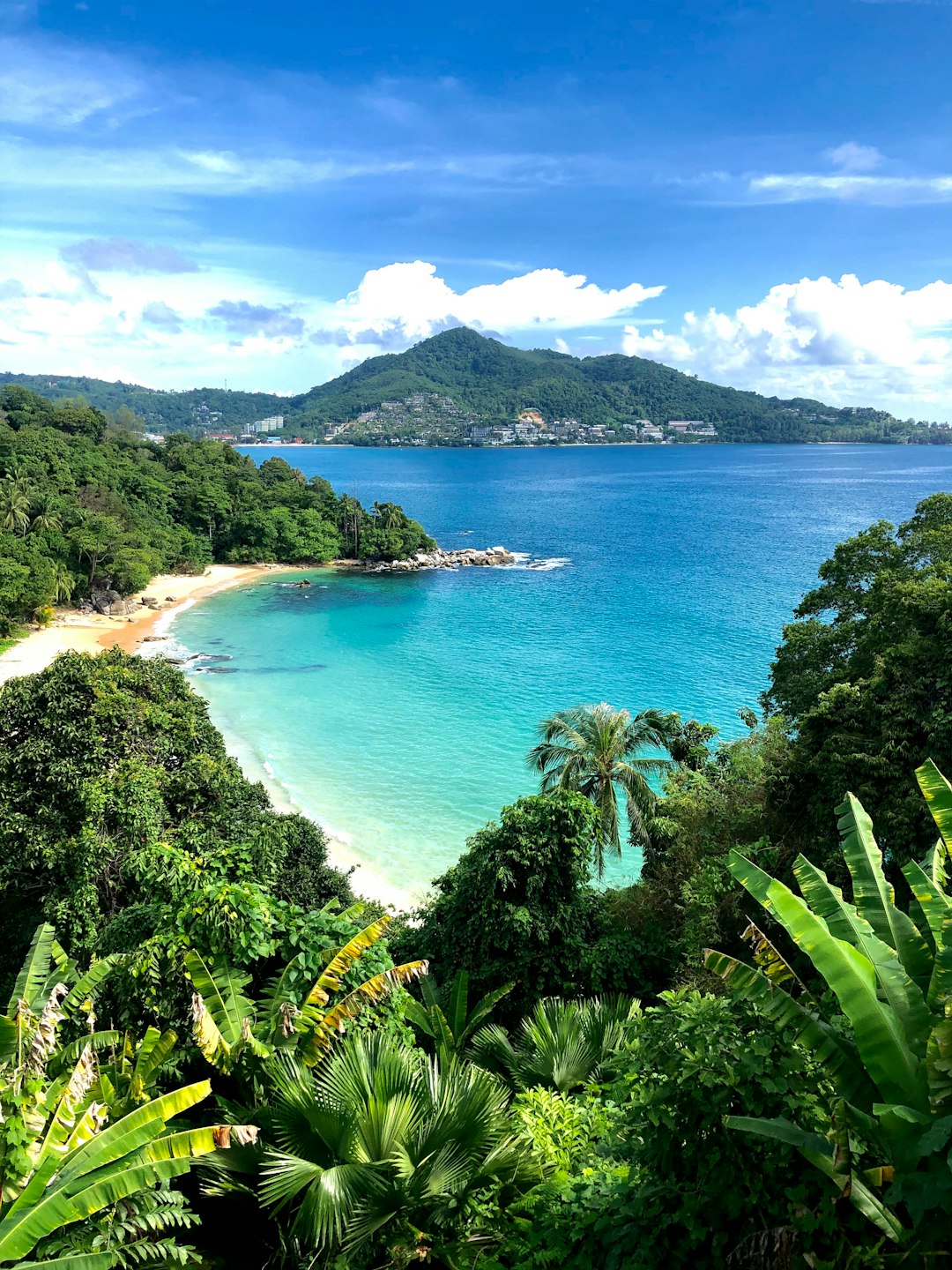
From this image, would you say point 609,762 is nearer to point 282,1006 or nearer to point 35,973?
point 282,1006

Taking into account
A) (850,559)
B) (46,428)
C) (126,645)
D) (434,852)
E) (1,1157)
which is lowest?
(434,852)

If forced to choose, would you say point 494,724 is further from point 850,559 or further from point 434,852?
point 850,559

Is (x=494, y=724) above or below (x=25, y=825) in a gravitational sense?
below

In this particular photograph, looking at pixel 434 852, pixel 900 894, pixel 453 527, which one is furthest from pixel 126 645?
pixel 453 527

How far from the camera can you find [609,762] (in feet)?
66.1

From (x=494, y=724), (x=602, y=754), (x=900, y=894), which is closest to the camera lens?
(x=900, y=894)

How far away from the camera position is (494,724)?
123ft

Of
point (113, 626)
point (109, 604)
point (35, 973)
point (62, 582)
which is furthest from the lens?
point (109, 604)

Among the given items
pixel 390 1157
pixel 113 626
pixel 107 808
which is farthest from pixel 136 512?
pixel 390 1157

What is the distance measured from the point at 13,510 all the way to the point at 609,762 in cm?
5216

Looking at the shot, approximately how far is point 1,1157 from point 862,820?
705 cm

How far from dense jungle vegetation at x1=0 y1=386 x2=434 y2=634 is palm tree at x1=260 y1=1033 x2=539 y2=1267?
4739 cm

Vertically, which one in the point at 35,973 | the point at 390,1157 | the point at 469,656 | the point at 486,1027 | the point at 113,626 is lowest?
the point at 469,656

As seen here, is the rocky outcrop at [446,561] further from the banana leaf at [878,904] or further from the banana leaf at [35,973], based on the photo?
the banana leaf at [878,904]
